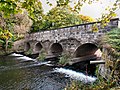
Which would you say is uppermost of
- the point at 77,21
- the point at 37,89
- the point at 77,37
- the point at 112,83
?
the point at 77,21

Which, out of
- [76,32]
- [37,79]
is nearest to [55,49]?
[76,32]

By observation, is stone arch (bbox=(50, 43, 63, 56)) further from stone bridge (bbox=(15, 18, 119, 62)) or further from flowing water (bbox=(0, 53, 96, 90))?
flowing water (bbox=(0, 53, 96, 90))

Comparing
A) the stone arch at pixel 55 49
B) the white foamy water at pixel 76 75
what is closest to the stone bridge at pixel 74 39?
the stone arch at pixel 55 49

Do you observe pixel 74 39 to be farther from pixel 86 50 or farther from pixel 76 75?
pixel 76 75

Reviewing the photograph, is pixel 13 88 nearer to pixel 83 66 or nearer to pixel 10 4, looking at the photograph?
pixel 83 66

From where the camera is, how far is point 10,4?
3.24 meters

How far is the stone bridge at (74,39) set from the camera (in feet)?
46.4

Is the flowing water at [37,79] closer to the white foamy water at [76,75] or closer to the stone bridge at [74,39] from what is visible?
the white foamy water at [76,75]

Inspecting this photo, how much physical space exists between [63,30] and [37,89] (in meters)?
8.97

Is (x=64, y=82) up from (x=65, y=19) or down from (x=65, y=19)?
down

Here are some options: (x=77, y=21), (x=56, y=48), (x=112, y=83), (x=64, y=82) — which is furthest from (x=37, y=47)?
(x=112, y=83)

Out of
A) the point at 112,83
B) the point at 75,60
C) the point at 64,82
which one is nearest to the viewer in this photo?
the point at 112,83

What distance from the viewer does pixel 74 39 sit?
54.4ft

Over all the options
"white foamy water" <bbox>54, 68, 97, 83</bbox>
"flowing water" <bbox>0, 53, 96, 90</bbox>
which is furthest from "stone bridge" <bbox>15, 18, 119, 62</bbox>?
"flowing water" <bbox>0, 53, 96, 90</bbox>
